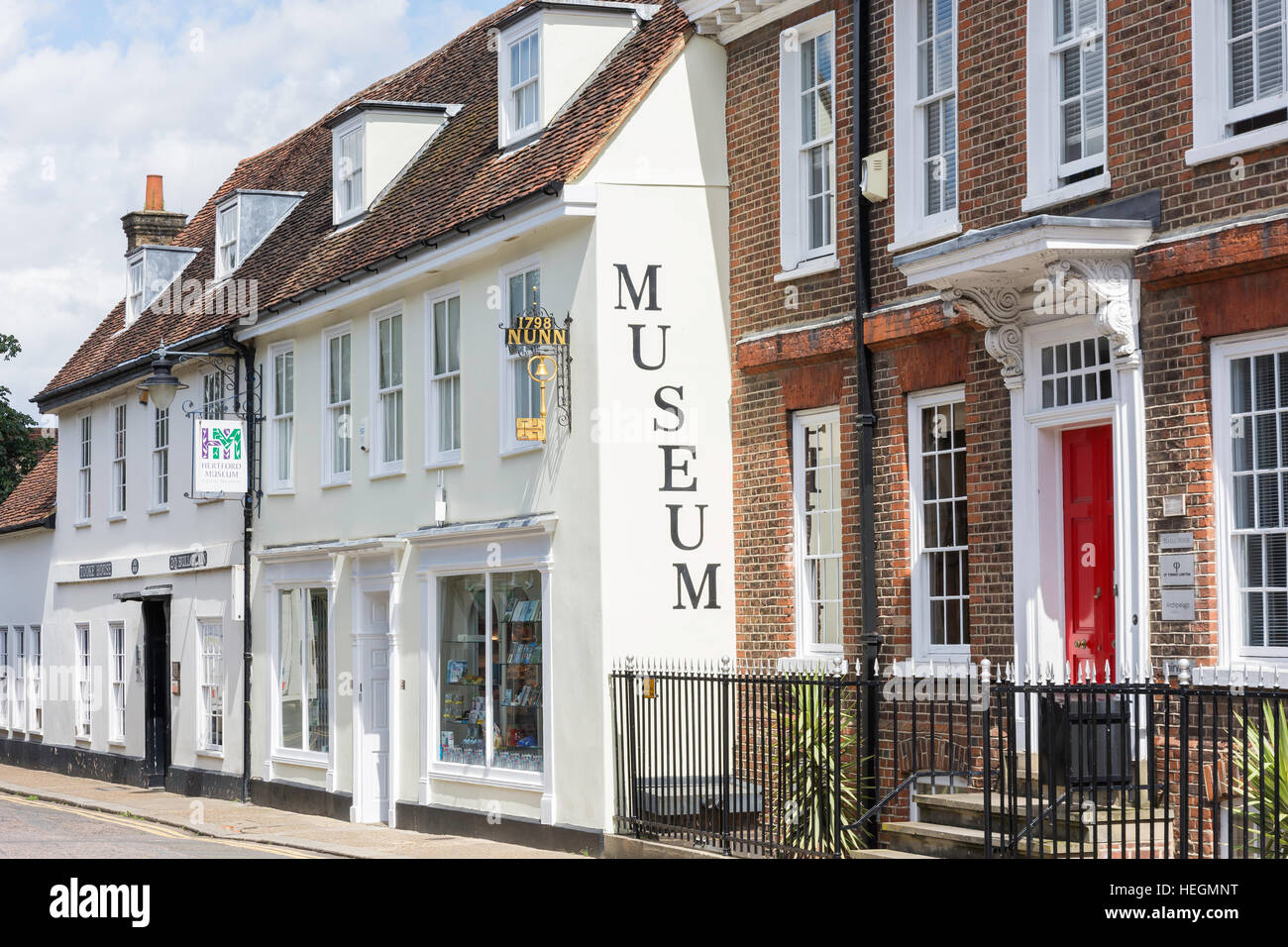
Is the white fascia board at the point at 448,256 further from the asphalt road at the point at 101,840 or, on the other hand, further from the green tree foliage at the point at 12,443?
the green tree foliage at the point at 12,443

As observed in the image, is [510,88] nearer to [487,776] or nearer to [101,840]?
[487,776]

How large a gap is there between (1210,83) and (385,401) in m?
11.1

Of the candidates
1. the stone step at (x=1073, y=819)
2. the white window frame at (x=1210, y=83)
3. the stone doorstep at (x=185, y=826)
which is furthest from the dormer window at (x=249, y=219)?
the white window frame at (x=1210, y=83)

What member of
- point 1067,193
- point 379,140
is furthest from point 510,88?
point 1067,193

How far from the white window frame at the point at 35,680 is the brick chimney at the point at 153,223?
760 centimetres

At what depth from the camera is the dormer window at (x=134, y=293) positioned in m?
29.9

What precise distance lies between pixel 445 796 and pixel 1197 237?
10312 millimetres

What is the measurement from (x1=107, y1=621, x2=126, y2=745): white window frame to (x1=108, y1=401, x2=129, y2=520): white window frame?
192 cm

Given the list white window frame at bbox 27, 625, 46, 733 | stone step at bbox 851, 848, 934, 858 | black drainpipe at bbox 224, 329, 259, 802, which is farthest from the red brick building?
white window frame at bbox 27, 625, 46, 733

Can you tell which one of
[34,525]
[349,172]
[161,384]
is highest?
[349,172]

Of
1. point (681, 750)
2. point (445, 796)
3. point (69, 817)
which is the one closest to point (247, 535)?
point (69, 817)

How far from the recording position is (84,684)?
29328 millimetres

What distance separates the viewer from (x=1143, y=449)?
1166 centimetres

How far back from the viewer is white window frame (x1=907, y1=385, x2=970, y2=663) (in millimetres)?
13710
